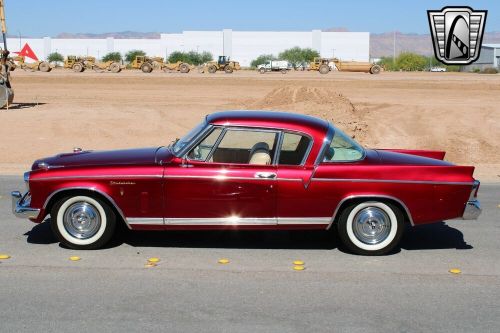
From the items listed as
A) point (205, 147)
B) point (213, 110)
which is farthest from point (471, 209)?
point (213, 110)

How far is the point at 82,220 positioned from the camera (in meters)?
7.08

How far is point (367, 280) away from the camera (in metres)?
6.29

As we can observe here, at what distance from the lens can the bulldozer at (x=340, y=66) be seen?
58.9 m

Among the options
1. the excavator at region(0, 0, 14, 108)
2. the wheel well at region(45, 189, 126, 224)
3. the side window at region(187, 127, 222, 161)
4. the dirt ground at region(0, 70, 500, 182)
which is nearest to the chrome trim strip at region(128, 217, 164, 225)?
the wheel well at region(45, 189, 126, 224)

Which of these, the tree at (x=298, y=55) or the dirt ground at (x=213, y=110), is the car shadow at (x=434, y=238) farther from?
the tree at (x=298, y=55)

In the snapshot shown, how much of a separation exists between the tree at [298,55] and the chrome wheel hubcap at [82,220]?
303 ft

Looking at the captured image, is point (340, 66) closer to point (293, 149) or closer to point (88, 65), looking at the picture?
point (88, 65)

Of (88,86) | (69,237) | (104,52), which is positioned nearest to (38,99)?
(88,86)

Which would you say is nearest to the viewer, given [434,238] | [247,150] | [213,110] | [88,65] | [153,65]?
[247,150]

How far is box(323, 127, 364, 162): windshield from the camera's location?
710 cm

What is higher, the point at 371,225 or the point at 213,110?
the point at 213,110

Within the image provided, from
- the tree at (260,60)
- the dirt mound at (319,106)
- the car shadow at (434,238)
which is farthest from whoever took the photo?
the tree at (260,60)

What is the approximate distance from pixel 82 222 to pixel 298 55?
95.3 metres

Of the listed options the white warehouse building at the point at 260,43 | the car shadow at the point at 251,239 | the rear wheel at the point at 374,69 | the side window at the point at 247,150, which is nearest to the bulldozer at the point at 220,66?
the rear wheel at the point at 374,69
